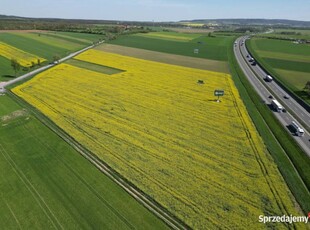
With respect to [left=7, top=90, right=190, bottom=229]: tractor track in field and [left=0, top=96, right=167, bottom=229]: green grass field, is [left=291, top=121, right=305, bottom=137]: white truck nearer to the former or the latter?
[left=7, top=90, right=190, bottom=229]: tractor track in field

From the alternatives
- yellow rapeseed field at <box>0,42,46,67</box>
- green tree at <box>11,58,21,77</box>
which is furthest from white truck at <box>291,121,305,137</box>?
yellow rapeseed field at <box>0,42,46,67</box>

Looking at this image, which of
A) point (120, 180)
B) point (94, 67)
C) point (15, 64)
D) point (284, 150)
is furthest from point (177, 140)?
point (94, 67)

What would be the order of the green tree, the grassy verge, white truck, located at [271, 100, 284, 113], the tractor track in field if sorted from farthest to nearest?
1. the green tree
2. white truck, located at [271, 100, 284, 113]
3. the grassy verge
4. the tractor track in field

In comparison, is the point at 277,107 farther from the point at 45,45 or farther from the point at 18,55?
the point at 45,45

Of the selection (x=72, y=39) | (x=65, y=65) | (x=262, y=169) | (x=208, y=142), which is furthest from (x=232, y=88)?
(x=72, y=39)

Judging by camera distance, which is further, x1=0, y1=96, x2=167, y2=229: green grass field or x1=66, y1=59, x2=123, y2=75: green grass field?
x1=66, y1=59, x2=123, y2=75: green grass field

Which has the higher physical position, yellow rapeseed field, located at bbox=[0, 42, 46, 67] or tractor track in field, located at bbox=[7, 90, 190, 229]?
tractor track in field, located at bbox=[7, 90, 190, 229]

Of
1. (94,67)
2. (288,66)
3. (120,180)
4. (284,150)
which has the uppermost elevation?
(120,180)

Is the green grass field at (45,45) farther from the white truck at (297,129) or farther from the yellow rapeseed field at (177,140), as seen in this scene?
the white truck at (297,129)
